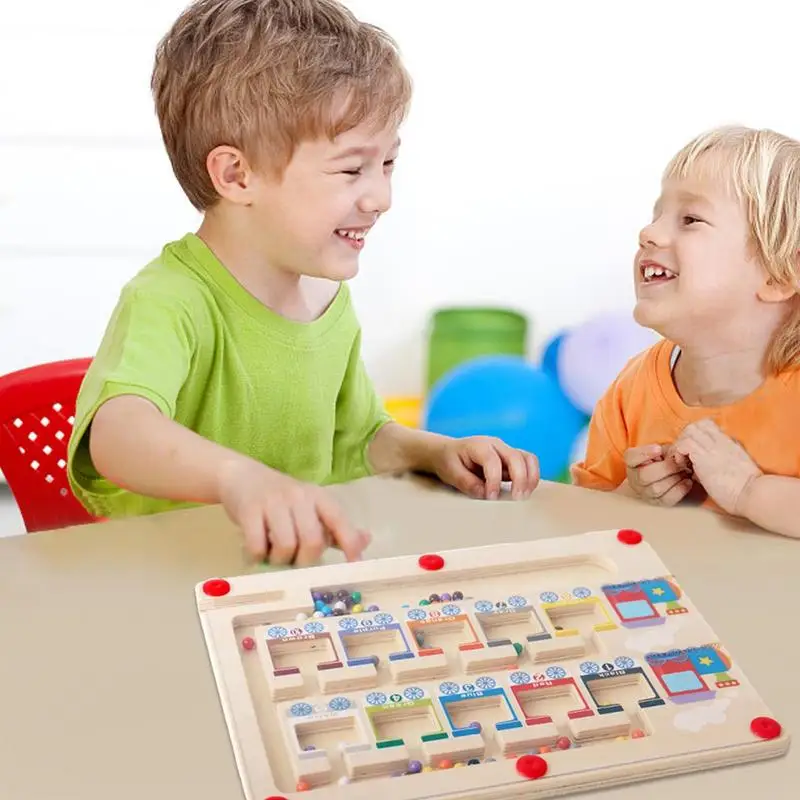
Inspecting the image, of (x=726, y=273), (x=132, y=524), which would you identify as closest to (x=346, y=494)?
(x=132, y=524)

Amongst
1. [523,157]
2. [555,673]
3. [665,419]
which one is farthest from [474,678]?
[523,157]

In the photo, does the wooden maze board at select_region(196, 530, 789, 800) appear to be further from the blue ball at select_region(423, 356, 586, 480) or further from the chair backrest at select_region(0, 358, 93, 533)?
the blue ball at select_region(423, 356, 586, 480)

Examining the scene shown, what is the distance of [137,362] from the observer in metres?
1.00

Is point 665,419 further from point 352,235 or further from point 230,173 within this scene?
point 230,173

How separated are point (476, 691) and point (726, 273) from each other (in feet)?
1.86

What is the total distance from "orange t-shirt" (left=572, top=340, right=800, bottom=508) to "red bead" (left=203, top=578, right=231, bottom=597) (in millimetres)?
476

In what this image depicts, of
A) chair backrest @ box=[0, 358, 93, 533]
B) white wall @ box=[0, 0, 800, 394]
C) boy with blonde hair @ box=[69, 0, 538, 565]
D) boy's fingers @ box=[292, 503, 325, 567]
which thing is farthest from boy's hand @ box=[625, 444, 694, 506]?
white wall @ box=[0, 0, 800, 394]

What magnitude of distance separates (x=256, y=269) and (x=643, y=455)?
1.36 ft

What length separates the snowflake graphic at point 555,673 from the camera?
0.74m

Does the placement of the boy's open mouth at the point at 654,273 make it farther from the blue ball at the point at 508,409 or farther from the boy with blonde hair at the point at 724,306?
the blue ball at the point at 508,409

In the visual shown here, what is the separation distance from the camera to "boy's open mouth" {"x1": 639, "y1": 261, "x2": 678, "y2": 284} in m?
1.15

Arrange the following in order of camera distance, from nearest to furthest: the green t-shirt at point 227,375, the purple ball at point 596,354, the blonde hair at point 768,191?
the green t-shirt at point 227,375
the blonde hair at point 768,191
the purple ball at point 596,354

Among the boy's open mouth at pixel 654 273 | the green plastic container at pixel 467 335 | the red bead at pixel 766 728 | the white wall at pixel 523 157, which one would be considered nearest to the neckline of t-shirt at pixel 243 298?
the boy's open mouth at pixel 654 273

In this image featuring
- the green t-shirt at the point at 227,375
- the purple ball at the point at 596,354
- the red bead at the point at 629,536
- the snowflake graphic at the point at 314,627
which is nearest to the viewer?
the snowflake graphic at the point at 314,627
